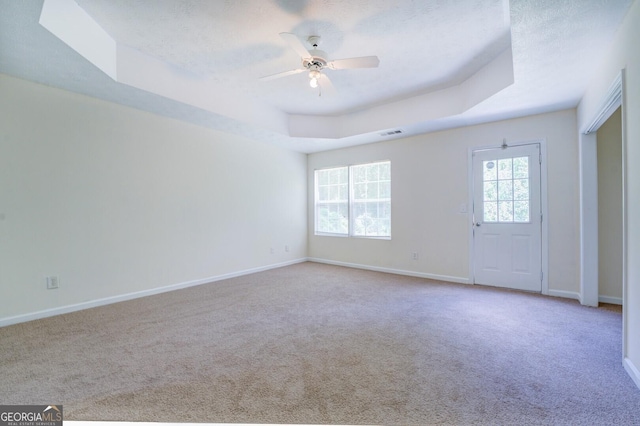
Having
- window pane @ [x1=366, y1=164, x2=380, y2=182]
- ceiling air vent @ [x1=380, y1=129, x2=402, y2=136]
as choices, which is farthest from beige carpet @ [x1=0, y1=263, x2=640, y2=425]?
ceiling air vent @ [x1=380, y1=129, x2=402, y2=136]

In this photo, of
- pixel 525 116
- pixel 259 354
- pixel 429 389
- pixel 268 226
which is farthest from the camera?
pixel 268 226

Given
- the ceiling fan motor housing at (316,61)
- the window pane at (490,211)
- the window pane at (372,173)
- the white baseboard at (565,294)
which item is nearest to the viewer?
the ceiling fan motor housing at (316,61)

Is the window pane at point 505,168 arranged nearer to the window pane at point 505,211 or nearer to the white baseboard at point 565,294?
the window pane at point 505,211

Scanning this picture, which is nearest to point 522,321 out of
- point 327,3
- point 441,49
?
point 441,49

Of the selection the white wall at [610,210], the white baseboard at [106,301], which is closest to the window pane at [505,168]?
the white wall at [610,210]

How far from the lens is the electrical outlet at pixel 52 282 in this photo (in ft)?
10.3

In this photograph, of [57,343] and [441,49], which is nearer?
[57,343]

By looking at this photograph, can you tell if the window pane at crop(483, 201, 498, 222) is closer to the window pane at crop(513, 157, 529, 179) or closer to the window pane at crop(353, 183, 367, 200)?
the window pane at crop(513, 157, 529, 179)

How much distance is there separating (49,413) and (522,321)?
12.9ft

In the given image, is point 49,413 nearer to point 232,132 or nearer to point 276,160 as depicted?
point 232,132

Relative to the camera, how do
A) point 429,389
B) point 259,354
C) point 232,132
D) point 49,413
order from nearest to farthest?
point 49,413 → point 429,389 → point 259,354 → point 232,132

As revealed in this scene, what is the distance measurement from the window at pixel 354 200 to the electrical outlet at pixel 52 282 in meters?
4.44

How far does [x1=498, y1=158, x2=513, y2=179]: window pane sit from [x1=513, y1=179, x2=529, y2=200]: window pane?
14 centimetres

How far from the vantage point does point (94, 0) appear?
2.29 m
